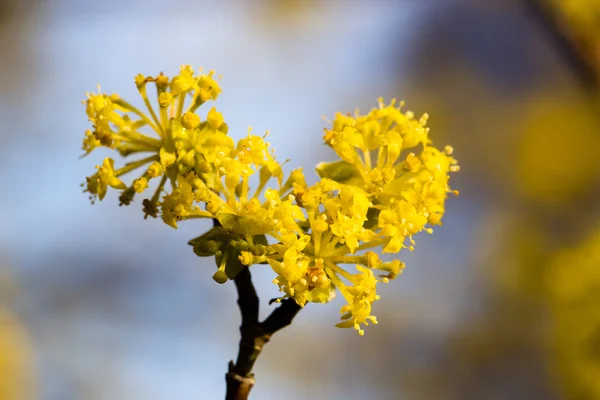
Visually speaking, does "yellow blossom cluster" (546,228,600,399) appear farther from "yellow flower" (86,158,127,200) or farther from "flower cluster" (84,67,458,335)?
"yellow flower" (86,158,127,200)

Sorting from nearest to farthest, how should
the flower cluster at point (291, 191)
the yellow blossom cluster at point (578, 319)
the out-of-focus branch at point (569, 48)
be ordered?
the flower cluster at point (291, 191) → the yellow blossom cluster at point (578, 319) → the out-of-focus branch at point (569, 48)

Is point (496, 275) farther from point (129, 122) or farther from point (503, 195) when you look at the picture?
point (129, 122)

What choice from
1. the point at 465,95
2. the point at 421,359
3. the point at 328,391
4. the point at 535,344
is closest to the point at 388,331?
the point at 421,359

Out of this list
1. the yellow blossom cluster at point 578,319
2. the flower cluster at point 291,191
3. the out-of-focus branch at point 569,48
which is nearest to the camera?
the flower cluster at point 291,191

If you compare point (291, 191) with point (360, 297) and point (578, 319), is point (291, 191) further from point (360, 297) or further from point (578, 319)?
point (578, 319)

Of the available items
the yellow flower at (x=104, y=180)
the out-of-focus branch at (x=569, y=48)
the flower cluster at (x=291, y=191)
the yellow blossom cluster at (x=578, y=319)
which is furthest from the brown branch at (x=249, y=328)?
the out-of-focus branch at (x=569, y=48)

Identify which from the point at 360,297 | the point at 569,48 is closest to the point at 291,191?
the point at 360,297

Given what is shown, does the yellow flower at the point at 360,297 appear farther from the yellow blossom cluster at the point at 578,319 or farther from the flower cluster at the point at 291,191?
the yellow blossom cluster at the point at 578,319
